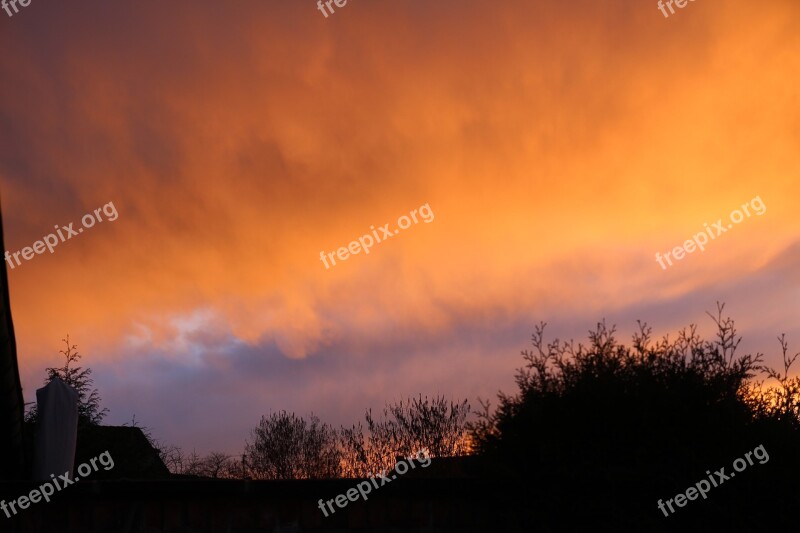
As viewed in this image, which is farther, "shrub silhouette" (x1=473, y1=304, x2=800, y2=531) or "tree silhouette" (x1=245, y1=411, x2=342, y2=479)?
"tree silhouette" (x1=245, y1=411, x2=342, y2=479)

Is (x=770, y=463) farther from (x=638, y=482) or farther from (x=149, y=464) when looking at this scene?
(x=149, y=464)

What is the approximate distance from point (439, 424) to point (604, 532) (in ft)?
44.8

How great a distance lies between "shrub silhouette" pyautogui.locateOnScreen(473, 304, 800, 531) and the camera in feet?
17.3

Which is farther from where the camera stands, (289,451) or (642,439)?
(289,451)

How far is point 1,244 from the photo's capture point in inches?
298

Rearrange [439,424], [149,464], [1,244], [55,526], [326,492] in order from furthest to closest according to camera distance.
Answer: [149,464], [439,424], [1,244], [326,492], [55,526]

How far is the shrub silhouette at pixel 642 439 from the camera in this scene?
5.27 meters

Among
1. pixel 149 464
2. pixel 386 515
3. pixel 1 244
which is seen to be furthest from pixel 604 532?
pixel 149 464

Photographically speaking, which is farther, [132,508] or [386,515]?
[386,515]

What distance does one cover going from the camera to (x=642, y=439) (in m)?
5.53

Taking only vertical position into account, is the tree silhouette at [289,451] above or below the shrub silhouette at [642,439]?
above

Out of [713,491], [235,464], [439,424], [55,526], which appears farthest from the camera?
[235,464]

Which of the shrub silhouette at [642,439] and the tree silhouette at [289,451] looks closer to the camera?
the shrub silhouette at [642,439]

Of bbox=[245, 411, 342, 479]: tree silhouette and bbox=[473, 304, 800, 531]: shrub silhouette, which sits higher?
bbox=[245, 411, 342, 479]: tree silhouette
